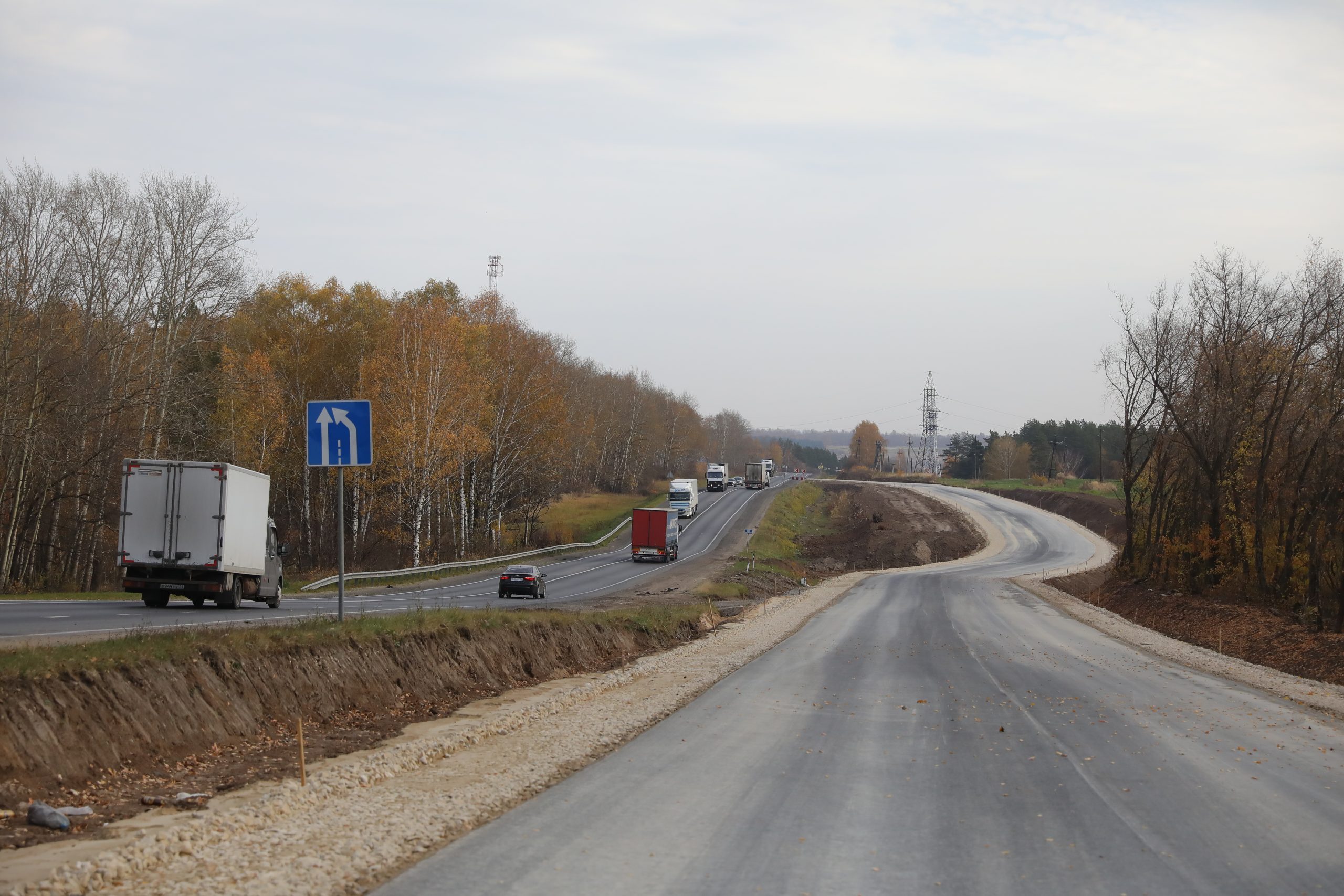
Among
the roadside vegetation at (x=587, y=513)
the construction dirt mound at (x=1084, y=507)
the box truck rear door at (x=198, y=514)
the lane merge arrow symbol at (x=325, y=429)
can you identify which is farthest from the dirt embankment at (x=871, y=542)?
the lane merge arrow symbol at (x=325, y=429)

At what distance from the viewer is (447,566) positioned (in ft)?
154

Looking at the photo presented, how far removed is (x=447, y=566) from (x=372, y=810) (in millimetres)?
39886

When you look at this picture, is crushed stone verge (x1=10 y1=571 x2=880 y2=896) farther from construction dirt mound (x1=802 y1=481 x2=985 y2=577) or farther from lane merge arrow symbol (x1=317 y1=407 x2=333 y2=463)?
construction dirt mound (x1=802 y1=481 x2=985 y2=577)

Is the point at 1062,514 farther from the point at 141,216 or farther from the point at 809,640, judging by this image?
the point at 141,216

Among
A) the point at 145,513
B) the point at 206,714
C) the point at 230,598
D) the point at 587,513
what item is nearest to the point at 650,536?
the point at 587,513

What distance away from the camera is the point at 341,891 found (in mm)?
6164

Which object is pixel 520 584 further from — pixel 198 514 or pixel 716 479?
pixel 716 479

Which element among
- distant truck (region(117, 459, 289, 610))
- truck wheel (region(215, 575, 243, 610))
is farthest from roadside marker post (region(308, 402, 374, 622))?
truck wheel (region(215, 575, 243, 610))

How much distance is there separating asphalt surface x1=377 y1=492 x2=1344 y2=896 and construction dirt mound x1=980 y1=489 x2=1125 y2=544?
223ft

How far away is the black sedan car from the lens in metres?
37.0

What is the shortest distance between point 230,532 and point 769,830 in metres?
17.0

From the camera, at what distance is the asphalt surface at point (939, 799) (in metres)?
6.95

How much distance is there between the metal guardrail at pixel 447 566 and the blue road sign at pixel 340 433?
2530cm

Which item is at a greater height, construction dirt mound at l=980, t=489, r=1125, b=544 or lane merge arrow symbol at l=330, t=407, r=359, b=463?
lane merge arrow symbol at l=330, t=407, r=359, b=463
